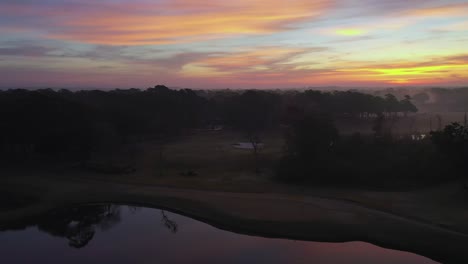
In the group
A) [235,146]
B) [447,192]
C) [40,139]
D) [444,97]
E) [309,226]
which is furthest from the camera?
[444,97]

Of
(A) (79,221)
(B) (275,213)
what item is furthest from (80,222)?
(B) (275,213)

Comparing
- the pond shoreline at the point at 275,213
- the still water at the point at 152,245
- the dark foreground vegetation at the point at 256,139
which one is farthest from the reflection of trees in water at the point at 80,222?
the dark foreground vegetation at the point at 256,139

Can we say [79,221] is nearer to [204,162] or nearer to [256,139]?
[204,162]

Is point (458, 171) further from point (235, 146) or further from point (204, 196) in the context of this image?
point (235, 146)

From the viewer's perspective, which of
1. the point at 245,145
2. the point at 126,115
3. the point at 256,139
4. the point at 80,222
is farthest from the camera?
the point at 245,145

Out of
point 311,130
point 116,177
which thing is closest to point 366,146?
point 311,130

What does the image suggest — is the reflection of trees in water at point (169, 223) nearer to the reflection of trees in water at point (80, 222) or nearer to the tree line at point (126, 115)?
the reflection of trees in water at point (80, 222)
